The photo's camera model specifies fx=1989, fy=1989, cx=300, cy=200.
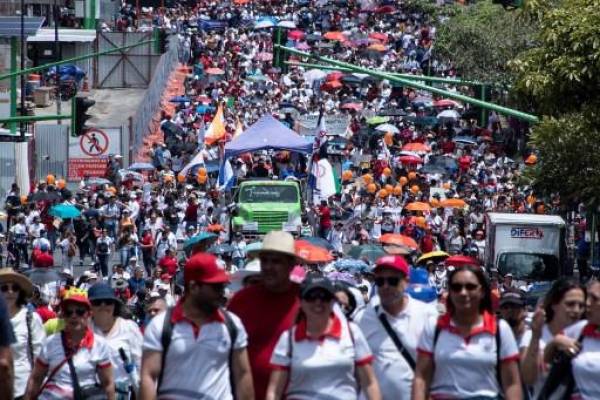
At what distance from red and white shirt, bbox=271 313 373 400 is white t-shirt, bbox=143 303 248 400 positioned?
24 cm

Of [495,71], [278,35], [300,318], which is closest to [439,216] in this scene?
[278,35]

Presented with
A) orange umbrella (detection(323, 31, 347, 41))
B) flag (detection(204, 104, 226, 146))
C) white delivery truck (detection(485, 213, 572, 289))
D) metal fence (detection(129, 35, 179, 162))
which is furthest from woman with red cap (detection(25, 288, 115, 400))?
orange umbrella (detection(323, 31, 347, 41))

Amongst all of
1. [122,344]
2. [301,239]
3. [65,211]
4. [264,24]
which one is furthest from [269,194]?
[264,24]

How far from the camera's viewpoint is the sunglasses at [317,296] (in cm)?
988

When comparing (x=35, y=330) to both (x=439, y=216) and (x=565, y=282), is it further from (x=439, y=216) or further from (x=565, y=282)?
(x=439, y=216)

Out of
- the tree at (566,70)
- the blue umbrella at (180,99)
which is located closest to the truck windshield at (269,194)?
the tree at (566,70)

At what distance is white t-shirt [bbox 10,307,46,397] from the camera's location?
40.7 feet

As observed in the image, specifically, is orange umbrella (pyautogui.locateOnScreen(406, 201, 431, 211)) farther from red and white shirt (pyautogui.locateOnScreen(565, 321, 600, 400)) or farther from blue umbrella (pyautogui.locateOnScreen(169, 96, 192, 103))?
red and white shirt (pyautogui.locateOnScreen(565, 321, 600, 400))

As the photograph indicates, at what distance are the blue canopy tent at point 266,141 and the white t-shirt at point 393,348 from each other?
30.0 m

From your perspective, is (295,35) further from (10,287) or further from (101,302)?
(10,287)

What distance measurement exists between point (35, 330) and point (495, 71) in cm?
4299

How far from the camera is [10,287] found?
12.4m

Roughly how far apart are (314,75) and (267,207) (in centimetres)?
2652

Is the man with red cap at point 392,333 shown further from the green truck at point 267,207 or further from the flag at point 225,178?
the flag at point 225,178
